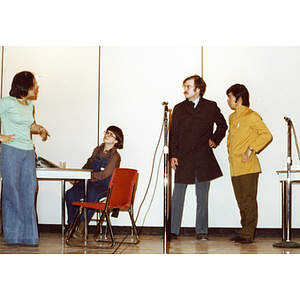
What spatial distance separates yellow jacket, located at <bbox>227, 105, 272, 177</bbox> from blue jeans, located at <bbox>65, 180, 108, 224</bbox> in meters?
1.51

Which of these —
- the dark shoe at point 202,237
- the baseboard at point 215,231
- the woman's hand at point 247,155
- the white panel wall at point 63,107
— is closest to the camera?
the woman's hand at point 247,155

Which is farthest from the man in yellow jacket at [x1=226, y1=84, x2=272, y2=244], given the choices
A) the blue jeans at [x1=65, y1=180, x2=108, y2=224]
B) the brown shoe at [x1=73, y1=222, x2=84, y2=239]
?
the brown shoe at [x1=73, y1=222, x2=84, y2=239]

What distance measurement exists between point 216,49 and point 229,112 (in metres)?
0.83

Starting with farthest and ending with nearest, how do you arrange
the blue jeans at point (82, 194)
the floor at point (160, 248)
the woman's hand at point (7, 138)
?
the blue jeans at point (82, 194) → the woman's hand at point (7, 138) → the floor at point (160, 248)

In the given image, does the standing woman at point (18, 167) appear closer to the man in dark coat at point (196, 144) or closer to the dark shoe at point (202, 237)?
the man in dark coat at point (196, 144)

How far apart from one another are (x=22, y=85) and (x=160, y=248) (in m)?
2.09

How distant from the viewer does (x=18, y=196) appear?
151 inches

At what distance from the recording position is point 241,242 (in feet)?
14.4

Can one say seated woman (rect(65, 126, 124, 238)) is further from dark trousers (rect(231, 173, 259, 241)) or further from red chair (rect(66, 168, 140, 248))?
dark trousers (rect(231, 173, 259, 241))

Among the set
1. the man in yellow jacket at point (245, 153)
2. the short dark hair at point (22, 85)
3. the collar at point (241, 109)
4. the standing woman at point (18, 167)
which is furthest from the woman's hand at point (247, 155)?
the short dark hair at point (22, 85)

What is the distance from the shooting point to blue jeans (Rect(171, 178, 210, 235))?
15.1 feet

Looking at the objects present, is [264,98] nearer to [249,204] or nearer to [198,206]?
[249,204]

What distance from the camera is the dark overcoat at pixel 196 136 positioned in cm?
473

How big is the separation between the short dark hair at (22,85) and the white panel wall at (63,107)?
1317mm
